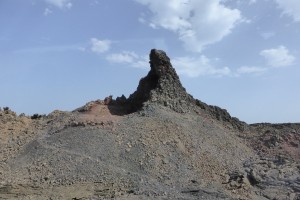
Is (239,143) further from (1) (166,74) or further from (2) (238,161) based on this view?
(1) (166,74)

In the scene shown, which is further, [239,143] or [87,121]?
[239,143]

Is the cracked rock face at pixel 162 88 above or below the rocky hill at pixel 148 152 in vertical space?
above

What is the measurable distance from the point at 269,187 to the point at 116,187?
19.4 feet

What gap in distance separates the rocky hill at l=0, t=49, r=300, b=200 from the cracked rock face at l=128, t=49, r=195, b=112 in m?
0.05

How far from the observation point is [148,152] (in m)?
17.7

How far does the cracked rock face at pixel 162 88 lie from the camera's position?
21.6 meters

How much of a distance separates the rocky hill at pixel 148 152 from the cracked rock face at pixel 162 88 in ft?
0.16

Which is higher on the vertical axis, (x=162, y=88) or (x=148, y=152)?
(x=162, y=88)

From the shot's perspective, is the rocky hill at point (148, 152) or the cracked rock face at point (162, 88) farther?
the cracked rock face at point (162, 88)

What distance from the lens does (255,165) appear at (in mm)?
19547

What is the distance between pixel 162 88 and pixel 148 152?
16.0 feet

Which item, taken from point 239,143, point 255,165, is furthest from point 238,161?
point 239,143

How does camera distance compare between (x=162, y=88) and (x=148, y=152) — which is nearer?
(x=148, y=152)

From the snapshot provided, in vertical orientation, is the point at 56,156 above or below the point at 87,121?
below
